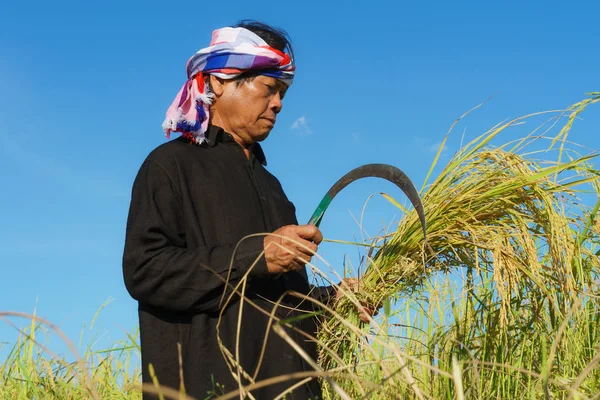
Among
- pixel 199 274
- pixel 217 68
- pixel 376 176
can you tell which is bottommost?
pixel 199 274

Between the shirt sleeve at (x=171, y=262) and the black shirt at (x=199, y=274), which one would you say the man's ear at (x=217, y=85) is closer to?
the black shirt at (x=199, y=274)

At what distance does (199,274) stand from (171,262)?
0.11 meters

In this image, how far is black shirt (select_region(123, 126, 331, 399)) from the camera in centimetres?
237

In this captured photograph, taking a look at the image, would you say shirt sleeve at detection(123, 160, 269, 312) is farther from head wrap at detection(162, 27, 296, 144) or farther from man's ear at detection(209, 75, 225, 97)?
man's ear at detection(209, 75, 225, 97)

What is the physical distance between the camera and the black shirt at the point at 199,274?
2.37 metres

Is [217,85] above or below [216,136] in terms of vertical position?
above

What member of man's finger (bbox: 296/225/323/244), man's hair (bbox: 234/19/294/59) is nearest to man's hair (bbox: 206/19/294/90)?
man's hair (bbox: 234/19/294/59)

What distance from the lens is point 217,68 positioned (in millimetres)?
2859

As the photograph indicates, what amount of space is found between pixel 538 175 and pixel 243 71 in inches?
52.0

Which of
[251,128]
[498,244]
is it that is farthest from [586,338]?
[251,128]

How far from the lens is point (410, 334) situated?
10.7 feet

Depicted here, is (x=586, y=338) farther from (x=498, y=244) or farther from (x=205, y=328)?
(x=205, y=328)

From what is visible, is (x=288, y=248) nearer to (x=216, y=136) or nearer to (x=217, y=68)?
(x=216, y=136)

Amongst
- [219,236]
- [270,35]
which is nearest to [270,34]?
[270,35]
